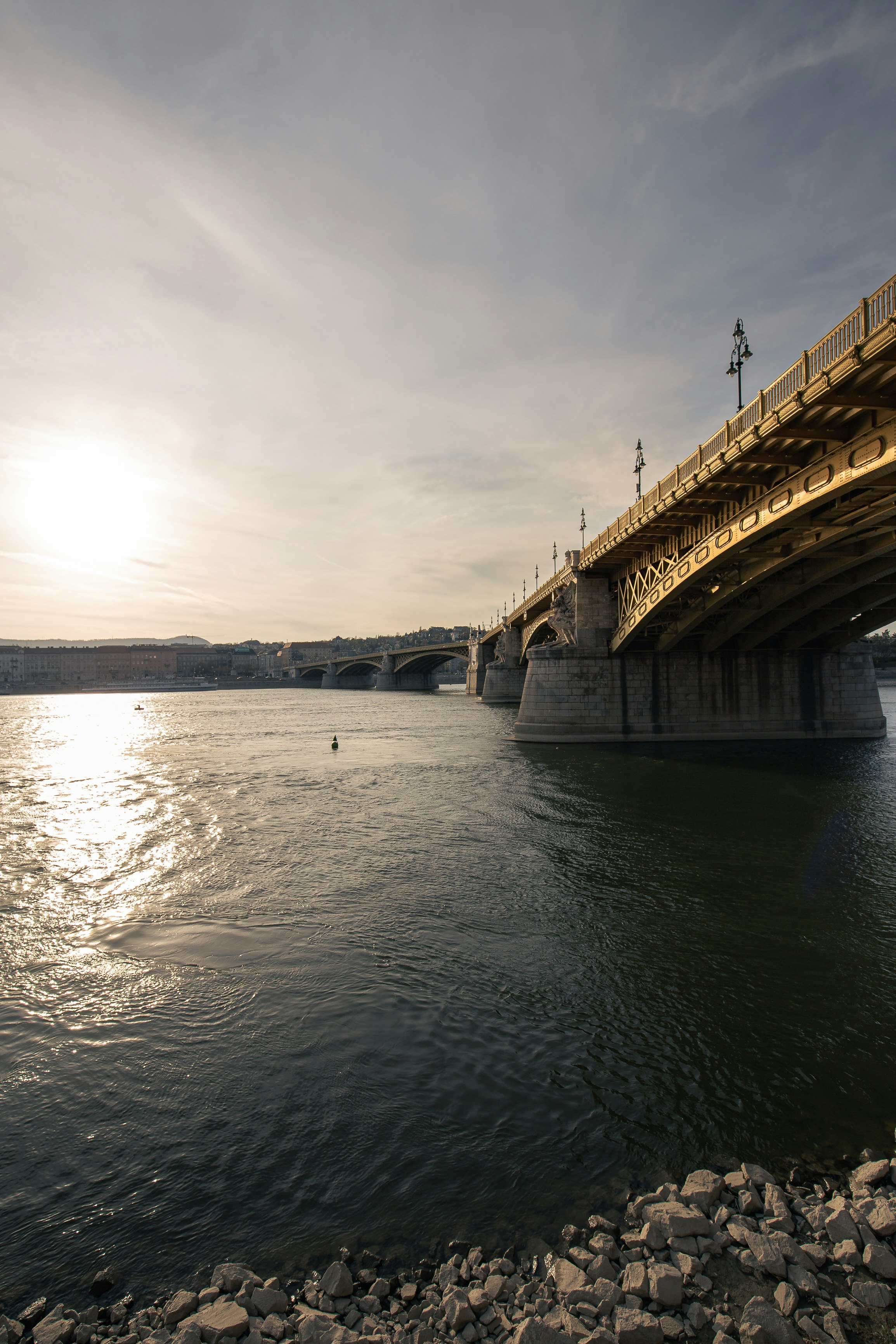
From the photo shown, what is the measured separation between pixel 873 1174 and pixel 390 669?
11569 cm

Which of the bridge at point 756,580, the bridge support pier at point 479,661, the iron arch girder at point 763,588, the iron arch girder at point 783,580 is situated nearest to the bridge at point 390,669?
the bridge support pier at point 479,661

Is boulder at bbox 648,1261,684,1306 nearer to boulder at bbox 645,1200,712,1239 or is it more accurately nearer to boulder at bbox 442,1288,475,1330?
boulder at bbox 645,1200,712,1239

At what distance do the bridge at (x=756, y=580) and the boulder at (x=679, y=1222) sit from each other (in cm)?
1552

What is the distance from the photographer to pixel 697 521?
2539 centimetres

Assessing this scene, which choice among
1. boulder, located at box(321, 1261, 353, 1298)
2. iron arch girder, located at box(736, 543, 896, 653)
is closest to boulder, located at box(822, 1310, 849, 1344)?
boulder, located at box(321, 1261, 353, 1298)

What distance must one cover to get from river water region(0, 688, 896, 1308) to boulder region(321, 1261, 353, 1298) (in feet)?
1.31

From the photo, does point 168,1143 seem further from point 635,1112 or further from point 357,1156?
point 635,1112

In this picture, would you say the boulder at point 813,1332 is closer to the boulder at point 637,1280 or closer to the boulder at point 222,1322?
the boulder at point 637,1280

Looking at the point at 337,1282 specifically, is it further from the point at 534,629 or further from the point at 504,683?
the point at 504,683

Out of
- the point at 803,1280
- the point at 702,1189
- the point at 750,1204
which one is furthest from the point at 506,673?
the point at 803,1280

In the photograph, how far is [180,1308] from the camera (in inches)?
143

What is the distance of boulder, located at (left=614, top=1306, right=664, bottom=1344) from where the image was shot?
10.8 feet

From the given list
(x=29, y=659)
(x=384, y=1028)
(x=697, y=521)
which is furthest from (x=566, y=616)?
(x=29, y=659)

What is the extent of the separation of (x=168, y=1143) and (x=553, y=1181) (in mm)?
3276
